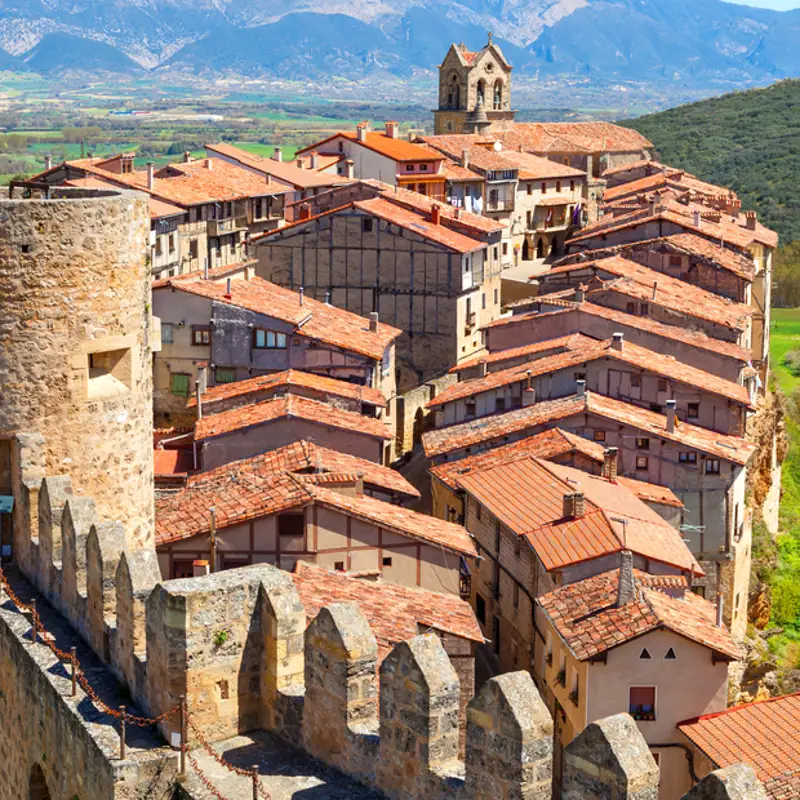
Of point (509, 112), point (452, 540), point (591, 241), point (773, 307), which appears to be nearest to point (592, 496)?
point (452, 540)

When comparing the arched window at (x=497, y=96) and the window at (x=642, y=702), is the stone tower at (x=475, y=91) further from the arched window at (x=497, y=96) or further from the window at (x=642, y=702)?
the window at (x=642, y=702)

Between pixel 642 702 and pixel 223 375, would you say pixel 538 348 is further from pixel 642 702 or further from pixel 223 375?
pixel 642 702

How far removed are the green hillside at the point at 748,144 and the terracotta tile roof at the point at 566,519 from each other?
73.5 meters

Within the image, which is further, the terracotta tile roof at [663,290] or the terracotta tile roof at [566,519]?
the terracotta tile roof at [663,290]

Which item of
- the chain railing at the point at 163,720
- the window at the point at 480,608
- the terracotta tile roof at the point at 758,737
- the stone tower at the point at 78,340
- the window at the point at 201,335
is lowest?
the window at the point at 480,608

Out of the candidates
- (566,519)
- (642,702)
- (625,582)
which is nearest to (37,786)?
(642,702)

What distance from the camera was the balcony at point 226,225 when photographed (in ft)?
229

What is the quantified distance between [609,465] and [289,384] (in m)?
8.63

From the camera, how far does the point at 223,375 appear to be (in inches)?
1898

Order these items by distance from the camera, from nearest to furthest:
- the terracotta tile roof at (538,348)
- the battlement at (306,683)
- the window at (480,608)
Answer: the battlement at (306,683) → the window at (480,608) → the terracotta tile roof at (538,348)

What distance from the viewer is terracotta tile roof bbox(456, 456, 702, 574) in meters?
34.7

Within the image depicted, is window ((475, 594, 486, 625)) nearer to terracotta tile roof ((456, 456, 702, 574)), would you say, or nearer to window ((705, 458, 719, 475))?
terracotta tile roof ((456, 456, 702, 574))

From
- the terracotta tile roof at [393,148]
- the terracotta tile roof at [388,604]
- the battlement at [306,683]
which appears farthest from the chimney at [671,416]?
the terracotta tile roof at [393,148]

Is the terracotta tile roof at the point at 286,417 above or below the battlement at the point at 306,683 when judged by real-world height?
below
